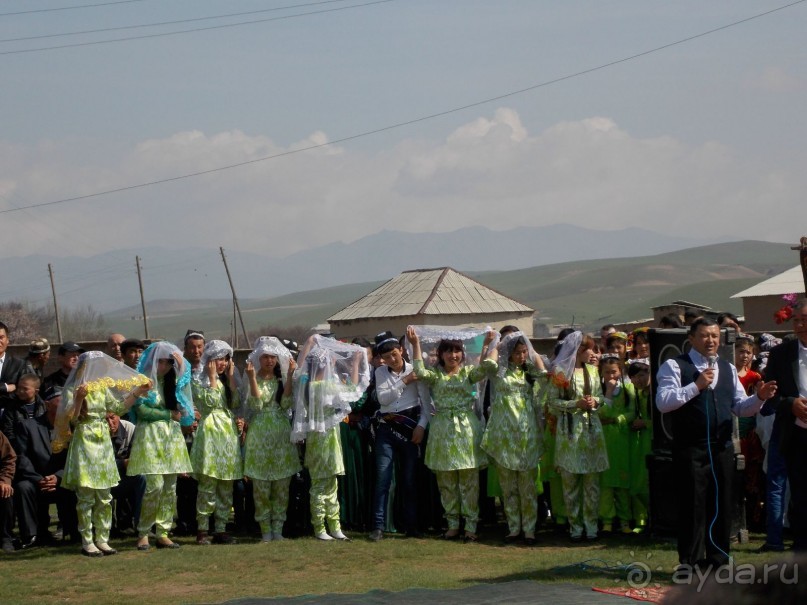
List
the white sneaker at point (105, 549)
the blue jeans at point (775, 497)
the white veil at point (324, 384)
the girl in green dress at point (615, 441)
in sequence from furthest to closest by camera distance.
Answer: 1. the girl in green dress at point (615, 441)
2. the white veil at point (324, 384)
3. the white sneaker at point (105, 549)
4. the blue jeans at point (775, 497)

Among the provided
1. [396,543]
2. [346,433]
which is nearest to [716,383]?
[396,543]

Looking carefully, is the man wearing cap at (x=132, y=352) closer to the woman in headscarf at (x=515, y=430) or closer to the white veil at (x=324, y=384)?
the white veil at (x=324, y=384)

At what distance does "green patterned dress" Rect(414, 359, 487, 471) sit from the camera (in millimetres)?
10477

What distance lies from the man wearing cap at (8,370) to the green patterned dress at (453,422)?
12.7ft

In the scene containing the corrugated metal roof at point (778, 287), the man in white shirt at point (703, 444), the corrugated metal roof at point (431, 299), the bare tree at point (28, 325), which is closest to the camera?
the man in white shirt at point (703, 444)

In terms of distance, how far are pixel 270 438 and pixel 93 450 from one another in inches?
65.6

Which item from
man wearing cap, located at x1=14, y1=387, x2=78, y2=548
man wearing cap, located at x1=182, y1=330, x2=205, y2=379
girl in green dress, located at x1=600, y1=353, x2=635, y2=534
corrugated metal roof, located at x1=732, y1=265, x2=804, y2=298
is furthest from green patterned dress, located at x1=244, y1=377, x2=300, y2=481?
corrugated metal roof, located at x1=732, y1=265, x2=804, y2=298

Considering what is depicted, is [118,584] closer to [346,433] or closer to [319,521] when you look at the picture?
[319,521]

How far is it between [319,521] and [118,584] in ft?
7.93

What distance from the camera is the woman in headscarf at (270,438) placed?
1048 cm

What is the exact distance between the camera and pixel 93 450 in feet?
31.8

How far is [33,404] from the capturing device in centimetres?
1048

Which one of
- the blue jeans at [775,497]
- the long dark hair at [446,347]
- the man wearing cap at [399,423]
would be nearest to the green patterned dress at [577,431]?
the long dark hair at [446,347]

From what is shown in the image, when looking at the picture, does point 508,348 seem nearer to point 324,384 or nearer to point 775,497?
point 324,384
